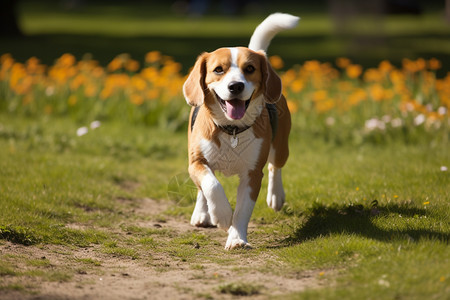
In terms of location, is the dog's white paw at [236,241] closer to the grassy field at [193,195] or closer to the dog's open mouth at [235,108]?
the grassy field at [193,195]

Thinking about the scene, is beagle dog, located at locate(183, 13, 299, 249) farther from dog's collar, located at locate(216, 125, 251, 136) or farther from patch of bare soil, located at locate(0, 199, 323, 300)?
patch of bare soil, located at locate(0, 199, 323, 300)

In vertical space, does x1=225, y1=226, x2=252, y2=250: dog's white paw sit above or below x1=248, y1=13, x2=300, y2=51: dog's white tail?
below

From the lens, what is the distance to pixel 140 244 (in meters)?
5.23

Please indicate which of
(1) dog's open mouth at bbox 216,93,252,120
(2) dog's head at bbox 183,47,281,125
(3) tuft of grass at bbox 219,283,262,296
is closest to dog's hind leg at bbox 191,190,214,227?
(2) dog's head at bbox 183,47,281,125

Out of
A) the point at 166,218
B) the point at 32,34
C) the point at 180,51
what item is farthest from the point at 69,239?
the point at 32,34

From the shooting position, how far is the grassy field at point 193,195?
4125 mm

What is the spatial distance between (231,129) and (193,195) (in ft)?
4.10

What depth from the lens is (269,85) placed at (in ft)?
16.5

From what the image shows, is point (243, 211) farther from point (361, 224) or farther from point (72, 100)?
point (72, 100)

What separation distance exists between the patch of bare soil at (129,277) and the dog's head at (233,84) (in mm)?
1036

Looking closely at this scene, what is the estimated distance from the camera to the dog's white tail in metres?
5.43

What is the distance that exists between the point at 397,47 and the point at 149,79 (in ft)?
27.7

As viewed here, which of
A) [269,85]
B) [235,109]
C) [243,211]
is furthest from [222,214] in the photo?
[269,85]

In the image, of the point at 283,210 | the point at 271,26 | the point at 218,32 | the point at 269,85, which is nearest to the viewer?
the point at 269,85
